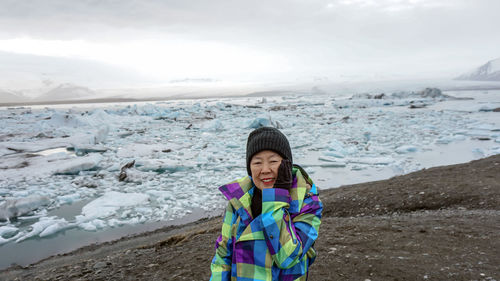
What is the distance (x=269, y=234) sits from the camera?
1163 millimetres

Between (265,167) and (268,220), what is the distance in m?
0.24

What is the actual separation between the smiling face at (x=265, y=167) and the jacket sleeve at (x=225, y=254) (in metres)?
0.20

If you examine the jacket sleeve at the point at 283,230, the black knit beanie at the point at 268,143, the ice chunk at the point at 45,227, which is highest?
the black knit beanie at the point at 268,143

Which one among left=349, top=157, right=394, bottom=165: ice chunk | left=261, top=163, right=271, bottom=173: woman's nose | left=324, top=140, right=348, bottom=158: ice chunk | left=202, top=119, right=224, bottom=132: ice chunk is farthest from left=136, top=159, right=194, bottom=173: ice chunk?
left=202, top=119, right=224, bottom=132: ice chunk

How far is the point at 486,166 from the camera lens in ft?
15.6

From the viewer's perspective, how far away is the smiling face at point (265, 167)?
1.28m

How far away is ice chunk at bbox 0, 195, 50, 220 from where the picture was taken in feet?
15.1

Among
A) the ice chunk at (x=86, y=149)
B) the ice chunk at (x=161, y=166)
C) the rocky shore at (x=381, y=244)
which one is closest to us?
the rocky shore at (x=381, y=244)

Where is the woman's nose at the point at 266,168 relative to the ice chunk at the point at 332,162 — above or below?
above

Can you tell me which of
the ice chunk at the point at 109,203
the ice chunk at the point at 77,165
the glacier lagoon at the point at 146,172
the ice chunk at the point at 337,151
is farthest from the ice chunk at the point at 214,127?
the ice chunk at the point at 109,203

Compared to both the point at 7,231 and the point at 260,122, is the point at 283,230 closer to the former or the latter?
the point at 7,231

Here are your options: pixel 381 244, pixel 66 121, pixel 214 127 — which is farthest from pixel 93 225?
pixel 66 121

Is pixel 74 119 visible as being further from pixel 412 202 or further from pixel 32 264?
pixel 412 202

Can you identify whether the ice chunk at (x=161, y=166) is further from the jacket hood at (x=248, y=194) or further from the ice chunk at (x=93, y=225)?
the jacket hood at (x=248, y=194)
